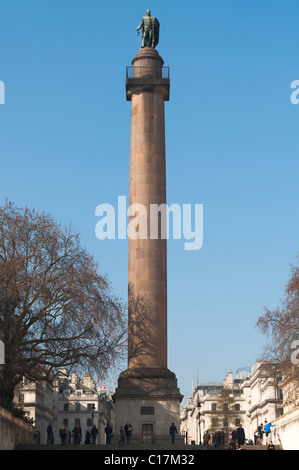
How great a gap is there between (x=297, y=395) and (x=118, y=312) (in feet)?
45.4

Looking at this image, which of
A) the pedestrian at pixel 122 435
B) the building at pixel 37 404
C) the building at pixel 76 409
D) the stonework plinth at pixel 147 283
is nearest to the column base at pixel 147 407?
→ the stonework plinth at pixel 147 283

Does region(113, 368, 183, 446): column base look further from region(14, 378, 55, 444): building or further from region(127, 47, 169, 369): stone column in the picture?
region(14, 378, 55, 444): building

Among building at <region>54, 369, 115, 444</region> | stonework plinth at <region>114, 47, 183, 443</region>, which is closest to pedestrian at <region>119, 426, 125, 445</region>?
stonework plinth at <region>114, 47, 183, 443</region>

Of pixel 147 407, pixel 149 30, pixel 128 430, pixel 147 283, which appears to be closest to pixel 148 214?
pixel 147 283

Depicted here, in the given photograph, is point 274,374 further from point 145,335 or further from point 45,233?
point 45,233

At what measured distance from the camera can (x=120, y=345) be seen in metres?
50.6

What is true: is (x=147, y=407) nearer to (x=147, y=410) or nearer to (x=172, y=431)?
(x=147, y=410)

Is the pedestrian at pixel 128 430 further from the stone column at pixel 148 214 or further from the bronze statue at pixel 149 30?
the bronze statue at pixel 149 30

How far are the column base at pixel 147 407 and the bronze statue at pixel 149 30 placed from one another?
26254 millimetres

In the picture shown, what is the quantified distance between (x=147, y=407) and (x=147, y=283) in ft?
27.2

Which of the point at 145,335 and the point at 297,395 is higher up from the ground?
the point at 145,335

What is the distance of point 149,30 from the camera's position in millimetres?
59719
